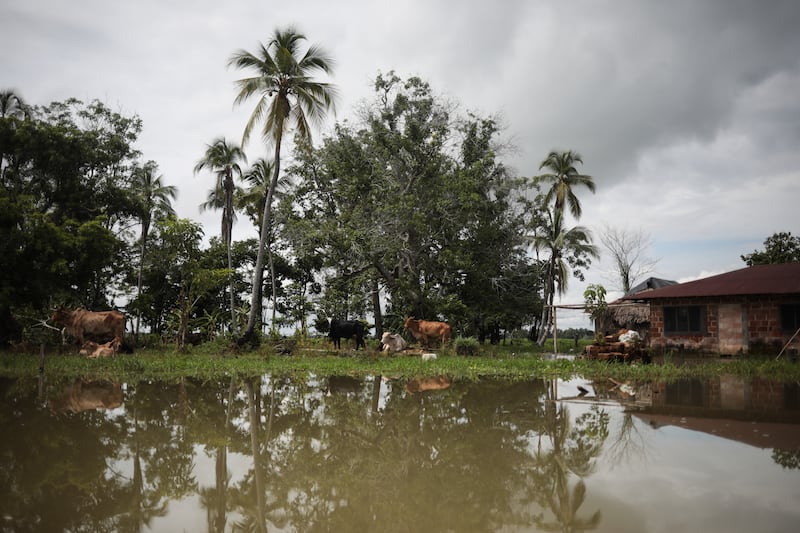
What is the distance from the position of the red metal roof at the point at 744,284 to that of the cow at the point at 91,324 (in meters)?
20.3

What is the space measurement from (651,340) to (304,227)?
16.0m

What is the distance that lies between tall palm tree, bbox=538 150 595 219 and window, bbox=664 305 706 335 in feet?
35.4

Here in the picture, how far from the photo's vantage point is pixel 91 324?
18.6m

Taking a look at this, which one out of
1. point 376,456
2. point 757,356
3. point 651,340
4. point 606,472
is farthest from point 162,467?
point 651,340

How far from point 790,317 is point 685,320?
3.42 m

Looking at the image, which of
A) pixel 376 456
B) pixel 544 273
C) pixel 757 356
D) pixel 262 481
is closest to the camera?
pixel 262 481

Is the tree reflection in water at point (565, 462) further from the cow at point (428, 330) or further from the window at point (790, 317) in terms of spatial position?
the window at point (790, 317)

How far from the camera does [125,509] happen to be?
457 centimetres

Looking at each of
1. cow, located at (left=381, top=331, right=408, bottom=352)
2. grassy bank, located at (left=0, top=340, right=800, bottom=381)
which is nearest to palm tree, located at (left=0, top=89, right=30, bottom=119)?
grassy bank, located at (left=0, top=340, right=800, bottom=381)

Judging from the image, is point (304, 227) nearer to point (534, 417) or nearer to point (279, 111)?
point (279, 111)

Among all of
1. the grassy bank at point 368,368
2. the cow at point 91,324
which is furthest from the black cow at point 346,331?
the cow at point 91,324

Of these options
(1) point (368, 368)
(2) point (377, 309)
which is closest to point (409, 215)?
(2) point (377, 309)

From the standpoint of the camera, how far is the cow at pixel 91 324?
18.5 metres

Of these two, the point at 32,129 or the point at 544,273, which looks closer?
the point at 32,129
